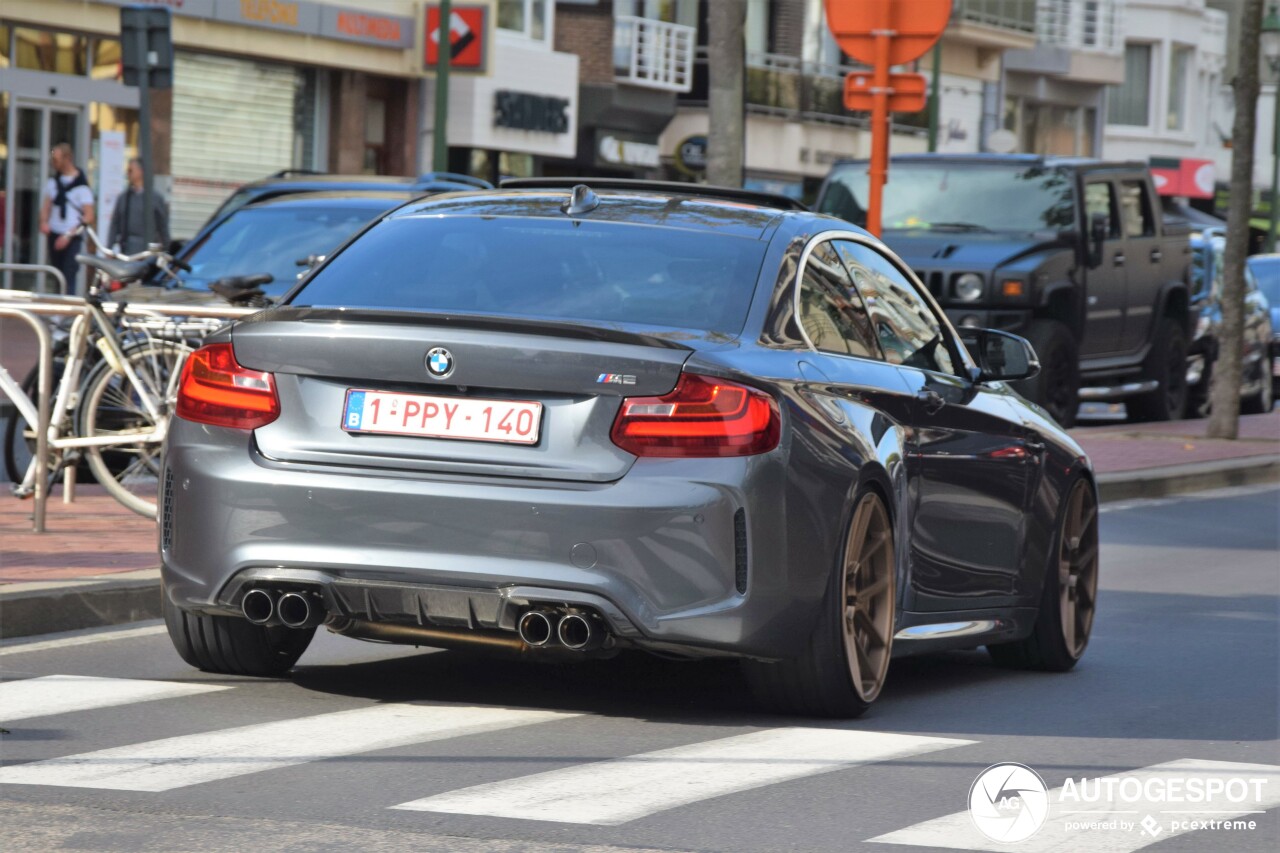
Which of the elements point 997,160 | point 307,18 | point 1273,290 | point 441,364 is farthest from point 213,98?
point 441,364

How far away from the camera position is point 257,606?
6.87m

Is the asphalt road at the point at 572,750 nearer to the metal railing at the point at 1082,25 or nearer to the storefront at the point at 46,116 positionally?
the storefront at the point at 46,116

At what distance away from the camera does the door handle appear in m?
7.75

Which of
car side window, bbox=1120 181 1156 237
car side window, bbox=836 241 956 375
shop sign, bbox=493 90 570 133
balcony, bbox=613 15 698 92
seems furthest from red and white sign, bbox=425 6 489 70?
car side window, bbox=836 241 956 375

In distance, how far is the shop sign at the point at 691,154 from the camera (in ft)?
157

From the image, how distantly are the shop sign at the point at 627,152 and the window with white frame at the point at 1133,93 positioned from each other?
28.5m

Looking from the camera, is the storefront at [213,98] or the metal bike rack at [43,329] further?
the storefront at [213,98]

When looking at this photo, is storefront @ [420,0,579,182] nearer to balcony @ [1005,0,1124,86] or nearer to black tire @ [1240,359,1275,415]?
black tire @ [1240,359,1275,415]

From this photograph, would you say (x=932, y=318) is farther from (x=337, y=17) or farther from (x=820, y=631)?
(x=337, y=17)

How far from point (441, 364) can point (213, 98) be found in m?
28.7

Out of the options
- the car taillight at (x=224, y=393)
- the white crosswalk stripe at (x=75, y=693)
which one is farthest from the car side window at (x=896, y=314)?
the white crosswalk stripe at (x=75, y=693)

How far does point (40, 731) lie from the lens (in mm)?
6637

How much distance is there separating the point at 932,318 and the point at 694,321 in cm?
168

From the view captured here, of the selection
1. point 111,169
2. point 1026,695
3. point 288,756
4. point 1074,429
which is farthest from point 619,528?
point 111,169
